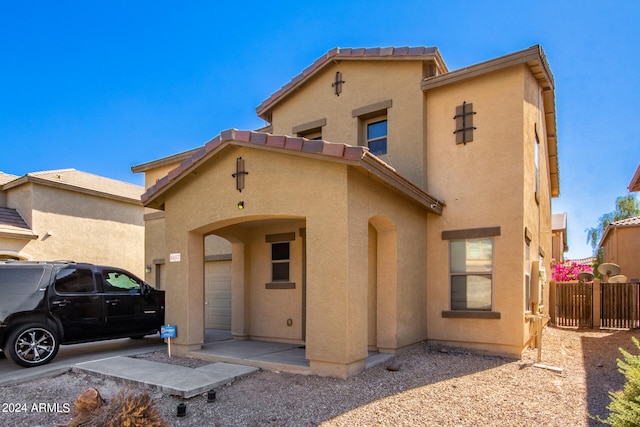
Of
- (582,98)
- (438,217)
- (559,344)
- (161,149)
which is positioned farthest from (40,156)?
(582,98)

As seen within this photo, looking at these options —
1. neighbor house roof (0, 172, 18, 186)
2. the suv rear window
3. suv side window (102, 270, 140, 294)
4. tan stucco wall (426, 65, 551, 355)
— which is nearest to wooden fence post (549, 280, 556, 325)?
tan stucco wall (426, 65, 551, 355)

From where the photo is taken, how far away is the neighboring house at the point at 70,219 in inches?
618

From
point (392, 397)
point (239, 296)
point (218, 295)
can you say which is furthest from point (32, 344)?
point (392, 397)

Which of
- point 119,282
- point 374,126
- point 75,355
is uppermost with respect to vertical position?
point 374,126

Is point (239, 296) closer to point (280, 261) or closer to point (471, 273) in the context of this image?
point (280, 261)

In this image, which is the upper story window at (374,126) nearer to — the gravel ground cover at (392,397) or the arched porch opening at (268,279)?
the arched porch opening at (268,279)

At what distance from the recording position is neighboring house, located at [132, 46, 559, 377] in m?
6.80

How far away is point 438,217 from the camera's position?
31.2ft

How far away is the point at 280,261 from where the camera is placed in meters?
10.1

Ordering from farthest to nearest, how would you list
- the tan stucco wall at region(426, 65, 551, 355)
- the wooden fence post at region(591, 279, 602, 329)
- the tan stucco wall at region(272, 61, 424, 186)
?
the wooden fence post at region(591, 279, 602, 329)
the tan stucco wall at region(272, 61, 424, 186)
the tan stucco wall at region(426, 65, 551, 355)

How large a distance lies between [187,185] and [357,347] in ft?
16.3

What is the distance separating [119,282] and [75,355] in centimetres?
177

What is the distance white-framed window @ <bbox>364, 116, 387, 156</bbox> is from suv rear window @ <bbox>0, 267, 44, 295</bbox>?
802cm

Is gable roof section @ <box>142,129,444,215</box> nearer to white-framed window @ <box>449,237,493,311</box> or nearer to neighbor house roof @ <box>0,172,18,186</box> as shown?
white-framed window @ <box>449,237,493,311</box>
